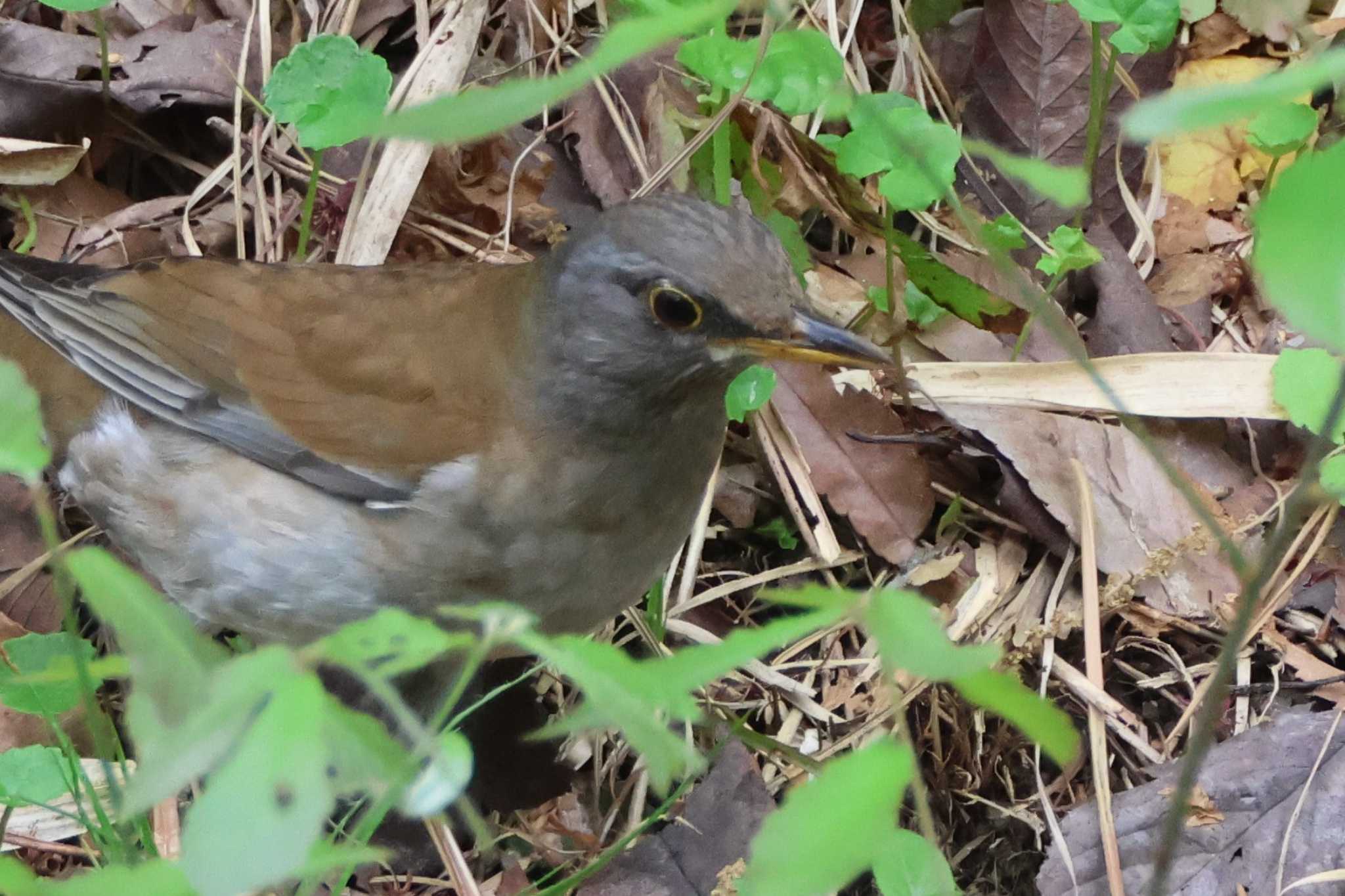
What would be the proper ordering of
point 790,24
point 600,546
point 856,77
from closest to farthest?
point 600,546 < point 790,24 < point 856,77

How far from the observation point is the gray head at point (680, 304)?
2.23m

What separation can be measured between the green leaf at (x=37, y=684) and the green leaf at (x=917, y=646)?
1.81 meters

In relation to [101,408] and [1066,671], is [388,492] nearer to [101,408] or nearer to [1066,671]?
[101,408]

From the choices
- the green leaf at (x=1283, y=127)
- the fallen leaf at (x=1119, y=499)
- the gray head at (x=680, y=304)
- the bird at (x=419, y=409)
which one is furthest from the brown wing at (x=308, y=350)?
the green leaf at (x=1283, y=127)

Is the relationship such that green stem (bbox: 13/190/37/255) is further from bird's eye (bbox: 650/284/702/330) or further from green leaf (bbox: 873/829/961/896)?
green leaf (bbox: 873/829/961/896)

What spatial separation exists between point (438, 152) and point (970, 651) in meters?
2.95

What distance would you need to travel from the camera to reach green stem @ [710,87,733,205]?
3.08 metres

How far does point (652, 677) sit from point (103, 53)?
3.23m

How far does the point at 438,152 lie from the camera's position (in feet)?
11.7

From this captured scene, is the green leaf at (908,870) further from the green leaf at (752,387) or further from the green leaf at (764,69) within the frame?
the green leaf at (764,69)

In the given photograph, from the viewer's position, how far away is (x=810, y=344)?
2.25 meters

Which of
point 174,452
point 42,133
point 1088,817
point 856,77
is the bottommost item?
point 1088,817

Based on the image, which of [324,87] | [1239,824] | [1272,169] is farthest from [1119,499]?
[324,87]

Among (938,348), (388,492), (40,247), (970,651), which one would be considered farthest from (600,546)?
(40,247)
